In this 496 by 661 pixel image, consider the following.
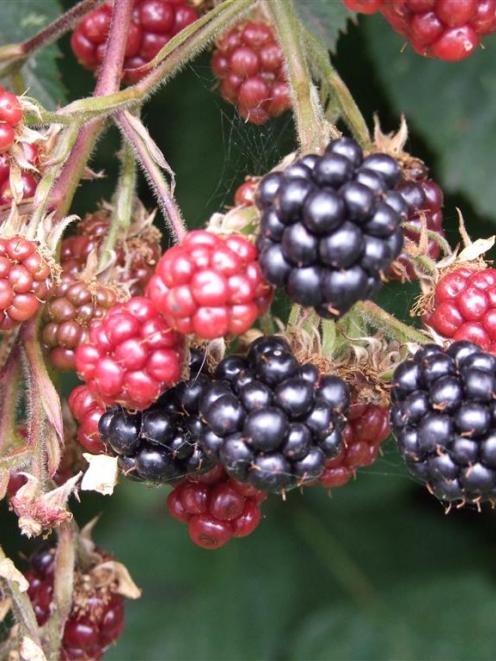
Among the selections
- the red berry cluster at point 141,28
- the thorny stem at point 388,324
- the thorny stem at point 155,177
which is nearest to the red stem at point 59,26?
the red berry cluster at point 141,28

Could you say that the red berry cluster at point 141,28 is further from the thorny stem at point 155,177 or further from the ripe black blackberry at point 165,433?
the ripe black blackberry at point 165,433

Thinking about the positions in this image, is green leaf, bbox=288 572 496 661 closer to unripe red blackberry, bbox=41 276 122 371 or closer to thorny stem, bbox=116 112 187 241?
unripe red blackberry, bbox=41 276 122 371

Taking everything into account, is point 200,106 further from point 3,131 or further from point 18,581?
point 18,581

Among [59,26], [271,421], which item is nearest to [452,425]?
[271,421]

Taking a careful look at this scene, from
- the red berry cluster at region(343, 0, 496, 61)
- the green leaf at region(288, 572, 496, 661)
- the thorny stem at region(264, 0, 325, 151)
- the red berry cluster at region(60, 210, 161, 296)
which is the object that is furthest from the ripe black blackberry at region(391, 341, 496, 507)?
the green leaf at region(288, 572, 496, 661)

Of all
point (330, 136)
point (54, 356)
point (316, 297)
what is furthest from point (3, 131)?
point (316, 297)

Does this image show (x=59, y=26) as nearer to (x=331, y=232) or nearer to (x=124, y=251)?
(x=124, y=251)
